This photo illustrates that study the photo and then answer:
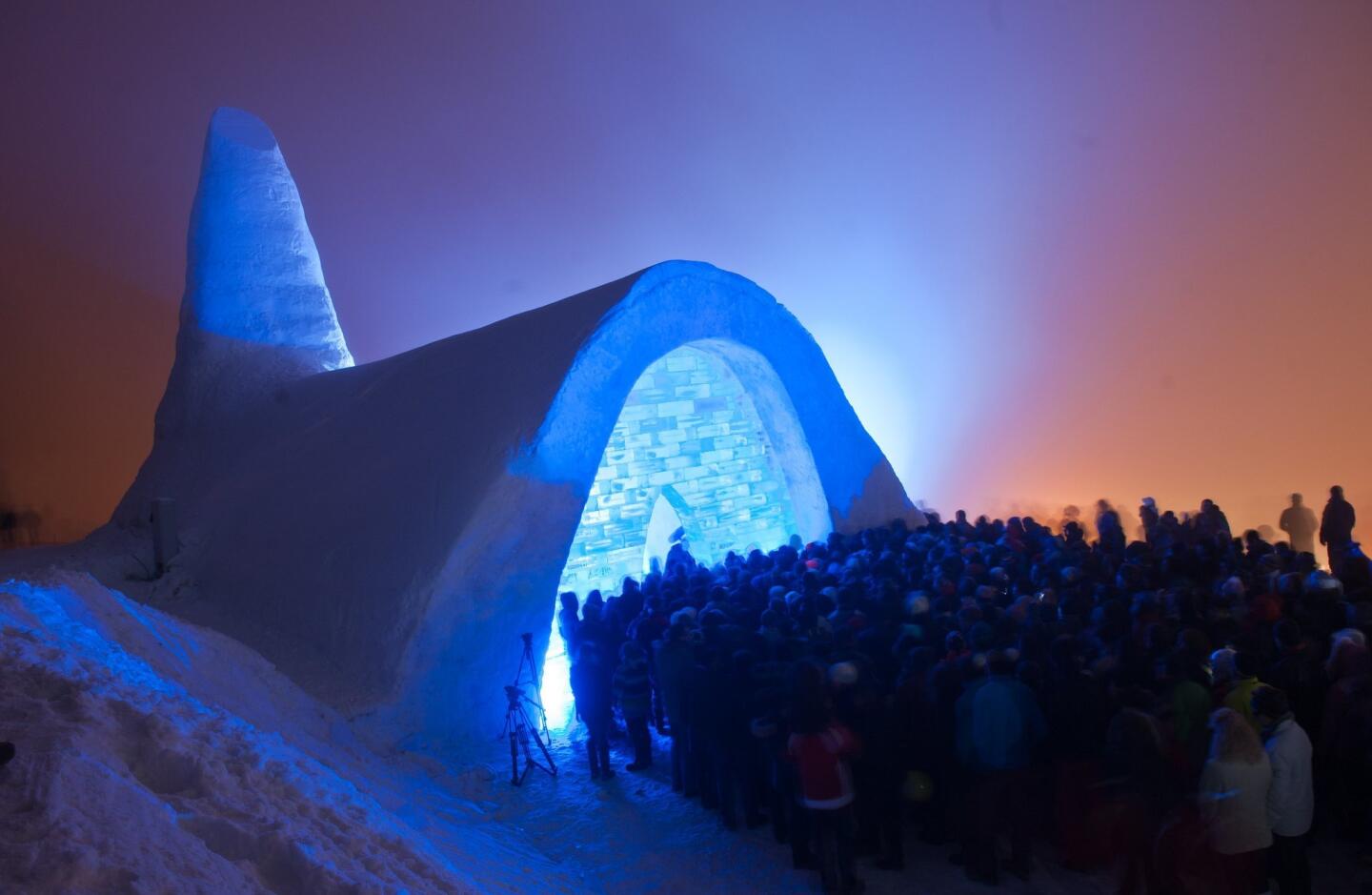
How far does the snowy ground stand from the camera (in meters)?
2.77

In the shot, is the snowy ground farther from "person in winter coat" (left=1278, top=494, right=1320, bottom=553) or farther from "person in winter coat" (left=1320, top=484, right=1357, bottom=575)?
"person in winter coat" (left=1278, top=494, right=1320, bottom=553)

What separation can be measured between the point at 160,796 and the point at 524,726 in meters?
4.34

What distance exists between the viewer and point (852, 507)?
11141 mm

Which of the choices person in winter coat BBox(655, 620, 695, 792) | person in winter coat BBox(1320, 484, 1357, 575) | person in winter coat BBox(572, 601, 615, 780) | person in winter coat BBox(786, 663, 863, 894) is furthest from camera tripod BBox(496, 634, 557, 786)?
person in winter coat BBox(1320, 484, 1357, 575)

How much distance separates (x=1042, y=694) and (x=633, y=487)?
20.7 feet

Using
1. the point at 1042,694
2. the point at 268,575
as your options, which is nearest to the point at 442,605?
the point at 268,575

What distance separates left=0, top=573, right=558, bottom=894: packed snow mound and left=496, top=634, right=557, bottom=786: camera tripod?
1372mm

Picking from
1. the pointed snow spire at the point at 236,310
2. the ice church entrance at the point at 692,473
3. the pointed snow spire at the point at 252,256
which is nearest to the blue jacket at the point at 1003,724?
the ice church entrance at the point at 692,473

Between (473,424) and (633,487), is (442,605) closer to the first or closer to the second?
(473,424)

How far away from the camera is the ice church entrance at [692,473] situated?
1049 centimetres

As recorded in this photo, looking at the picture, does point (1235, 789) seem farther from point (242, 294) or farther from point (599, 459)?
point (242, 294)

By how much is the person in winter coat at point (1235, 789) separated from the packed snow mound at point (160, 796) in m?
3.34

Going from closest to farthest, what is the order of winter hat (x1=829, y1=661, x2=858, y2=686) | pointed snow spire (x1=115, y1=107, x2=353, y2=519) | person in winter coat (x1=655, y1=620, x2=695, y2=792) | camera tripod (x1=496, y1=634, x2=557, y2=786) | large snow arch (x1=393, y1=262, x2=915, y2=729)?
winter hat (x1=829, y1=661, x2=858, y2=686), person in winter coat (x1=655, y1=620, x2=695, y2=792), camera tripod (x1=496, y1=634, x2=557, y2=786), large snow arch (x1=393, y1=262, x2=915, y2=729), pointed snow spire (x1=115, y1=107, x2=353, y2=519)

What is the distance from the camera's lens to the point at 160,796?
128 inches
